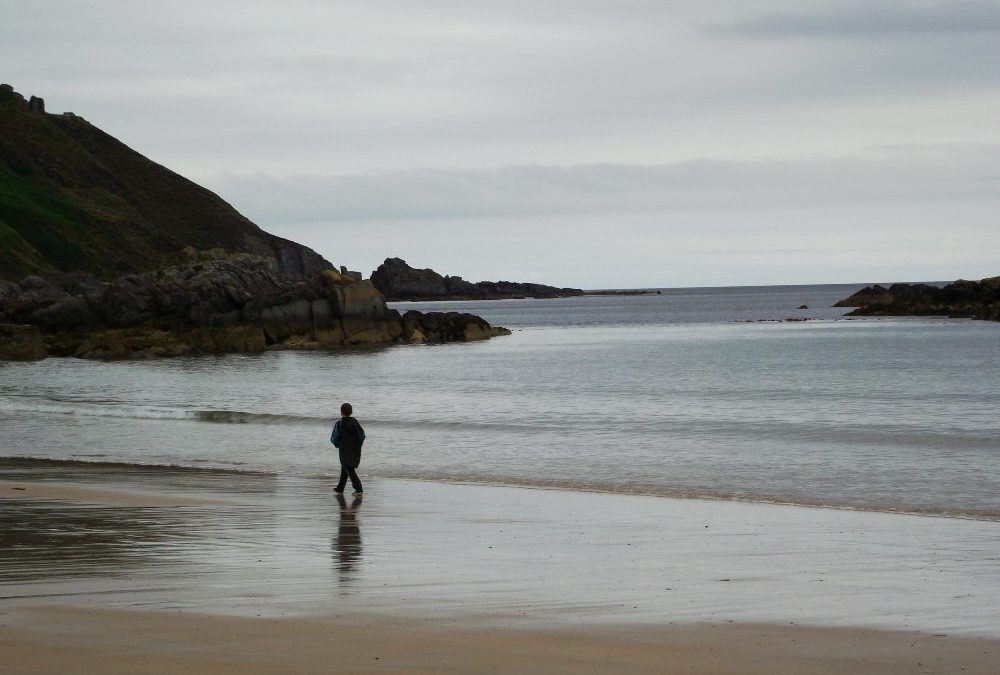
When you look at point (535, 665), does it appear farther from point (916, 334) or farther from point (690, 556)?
point (916, 334)

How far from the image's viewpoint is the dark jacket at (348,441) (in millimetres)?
17844

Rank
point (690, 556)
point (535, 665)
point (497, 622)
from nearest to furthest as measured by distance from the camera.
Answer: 1. point (535, 665)
2. point (497, 622)
3. point (690, 556)

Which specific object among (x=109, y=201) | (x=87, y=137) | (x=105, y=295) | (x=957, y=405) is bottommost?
(x=957, y=405)

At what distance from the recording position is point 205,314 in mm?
72688

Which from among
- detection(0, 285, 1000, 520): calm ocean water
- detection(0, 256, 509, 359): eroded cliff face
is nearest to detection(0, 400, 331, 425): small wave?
detection(0, 285, 1000, 520): calm ocean water

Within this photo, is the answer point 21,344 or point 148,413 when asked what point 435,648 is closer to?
point 148,413

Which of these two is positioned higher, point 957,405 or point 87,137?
point 87,137

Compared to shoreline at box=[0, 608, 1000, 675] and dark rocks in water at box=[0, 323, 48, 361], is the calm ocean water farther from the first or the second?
shoreline at box=[0, 608, 1000, 675]

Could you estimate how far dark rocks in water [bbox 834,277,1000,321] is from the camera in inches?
4518

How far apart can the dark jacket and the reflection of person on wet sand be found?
1.14 metres

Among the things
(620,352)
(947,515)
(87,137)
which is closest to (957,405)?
(947,515)

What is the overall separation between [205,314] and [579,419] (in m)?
45.5

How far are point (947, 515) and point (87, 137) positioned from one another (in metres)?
191

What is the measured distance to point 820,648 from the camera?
8.38 m
